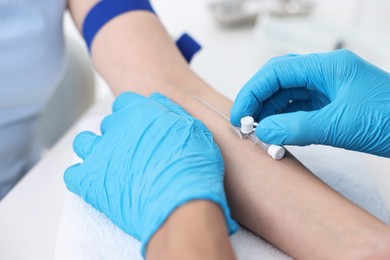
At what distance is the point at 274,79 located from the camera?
91 cm

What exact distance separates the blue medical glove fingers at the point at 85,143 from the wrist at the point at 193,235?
0.26 m

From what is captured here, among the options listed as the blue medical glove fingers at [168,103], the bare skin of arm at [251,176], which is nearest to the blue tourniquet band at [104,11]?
the bare skin of arm at [251,176]

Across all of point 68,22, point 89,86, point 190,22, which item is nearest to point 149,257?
point 89,86

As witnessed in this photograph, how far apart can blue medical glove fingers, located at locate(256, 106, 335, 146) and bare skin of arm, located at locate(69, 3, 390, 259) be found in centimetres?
5

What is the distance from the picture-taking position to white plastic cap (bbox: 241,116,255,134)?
2.87 ft

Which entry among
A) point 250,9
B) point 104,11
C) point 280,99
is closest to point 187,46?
point 104,11

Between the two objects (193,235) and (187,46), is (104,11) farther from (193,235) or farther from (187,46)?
(193,235)

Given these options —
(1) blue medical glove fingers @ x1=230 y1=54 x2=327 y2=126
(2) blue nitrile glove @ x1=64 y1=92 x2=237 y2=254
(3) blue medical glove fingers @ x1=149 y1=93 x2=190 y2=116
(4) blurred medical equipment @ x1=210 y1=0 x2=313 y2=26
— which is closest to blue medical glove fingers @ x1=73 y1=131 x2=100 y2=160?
(2) blue nitrile glove @ x1=64 y1=92 x2=237 y2=254

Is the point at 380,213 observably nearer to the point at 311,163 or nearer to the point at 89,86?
the point at 311,163

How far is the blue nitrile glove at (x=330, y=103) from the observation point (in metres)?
0.85

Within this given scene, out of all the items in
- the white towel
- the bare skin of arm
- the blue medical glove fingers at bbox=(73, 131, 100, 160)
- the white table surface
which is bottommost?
the white table surface

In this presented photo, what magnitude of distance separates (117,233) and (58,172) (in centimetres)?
34

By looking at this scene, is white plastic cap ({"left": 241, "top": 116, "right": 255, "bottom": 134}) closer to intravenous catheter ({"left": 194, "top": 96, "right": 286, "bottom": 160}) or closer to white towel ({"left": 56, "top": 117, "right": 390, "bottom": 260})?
intravenous catheter ({"left": 194, "top": 96, "right": 286, "bottom": 160})

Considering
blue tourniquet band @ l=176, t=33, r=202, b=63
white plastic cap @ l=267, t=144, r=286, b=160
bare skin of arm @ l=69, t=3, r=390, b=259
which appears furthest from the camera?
blue tourniquet band @ l=176, t=33, r=202, b=63
